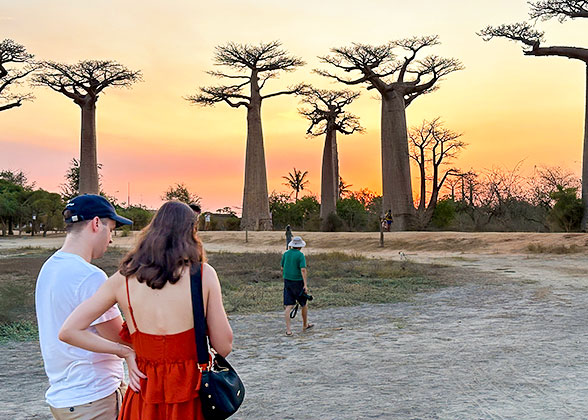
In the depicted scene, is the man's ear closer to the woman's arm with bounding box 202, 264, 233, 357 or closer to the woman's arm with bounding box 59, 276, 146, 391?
the woman's arm with bounding box 59, 276, 146, 391

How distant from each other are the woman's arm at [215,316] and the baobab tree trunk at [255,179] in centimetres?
4627

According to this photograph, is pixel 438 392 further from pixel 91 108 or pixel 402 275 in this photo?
pixel 91 108

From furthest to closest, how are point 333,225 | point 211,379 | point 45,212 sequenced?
point 45,212
point 333,225
point 211,379

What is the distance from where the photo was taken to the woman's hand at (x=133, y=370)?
8.98ft

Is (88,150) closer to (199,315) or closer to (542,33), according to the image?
(542,33)

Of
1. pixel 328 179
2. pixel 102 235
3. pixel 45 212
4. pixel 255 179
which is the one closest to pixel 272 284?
pixel 102 235

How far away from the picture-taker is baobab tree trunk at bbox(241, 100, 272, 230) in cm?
4947

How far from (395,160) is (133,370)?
134ft

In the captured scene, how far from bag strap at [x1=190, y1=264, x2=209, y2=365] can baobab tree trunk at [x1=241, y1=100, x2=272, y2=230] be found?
1823 inches

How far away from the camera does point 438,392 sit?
5.94 meters

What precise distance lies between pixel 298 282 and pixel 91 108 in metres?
45.2

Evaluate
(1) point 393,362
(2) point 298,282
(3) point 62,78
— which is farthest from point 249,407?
(3) point 62,78

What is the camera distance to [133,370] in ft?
8.98

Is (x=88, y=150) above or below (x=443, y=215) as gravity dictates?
above
